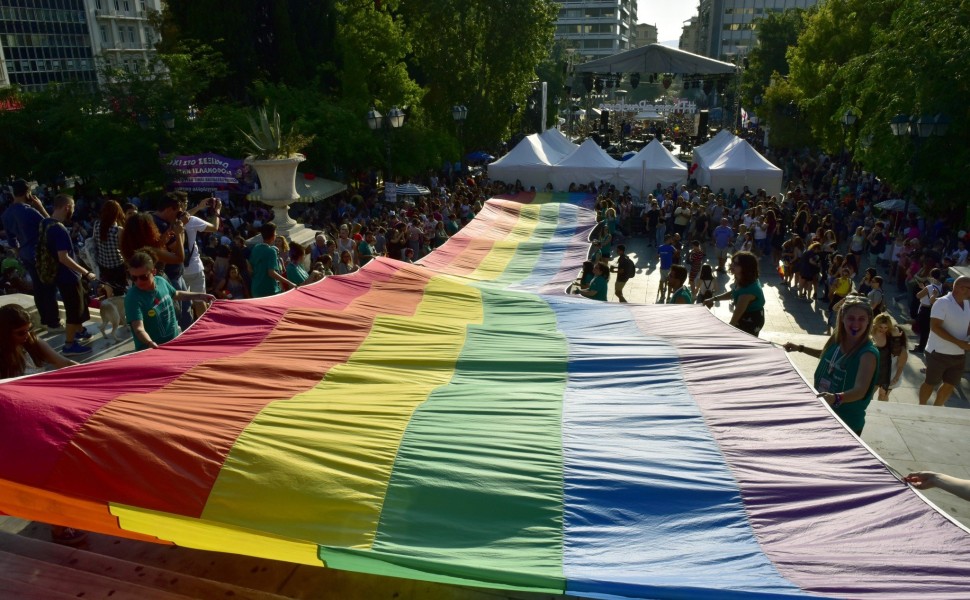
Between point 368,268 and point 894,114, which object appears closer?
point 368,268

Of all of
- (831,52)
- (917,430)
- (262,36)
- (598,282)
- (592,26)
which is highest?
(592,26)

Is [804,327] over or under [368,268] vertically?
under

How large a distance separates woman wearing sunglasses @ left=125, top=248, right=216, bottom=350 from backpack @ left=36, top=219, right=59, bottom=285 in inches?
89.1

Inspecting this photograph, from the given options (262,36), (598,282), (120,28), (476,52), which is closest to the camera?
(598,282)

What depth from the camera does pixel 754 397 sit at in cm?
528

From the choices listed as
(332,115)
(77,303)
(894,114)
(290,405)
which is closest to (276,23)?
(332,115)

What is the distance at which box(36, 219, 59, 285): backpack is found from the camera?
298 inches

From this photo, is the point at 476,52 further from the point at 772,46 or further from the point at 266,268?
the point at 772,46

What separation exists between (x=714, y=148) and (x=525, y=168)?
7.84 metres

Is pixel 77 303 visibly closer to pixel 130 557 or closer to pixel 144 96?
pixel 130 557

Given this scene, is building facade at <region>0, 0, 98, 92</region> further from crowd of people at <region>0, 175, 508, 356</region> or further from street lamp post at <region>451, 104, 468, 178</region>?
crowd of people at <region>0, 175, 508, 356</region>

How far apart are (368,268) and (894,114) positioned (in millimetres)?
15714

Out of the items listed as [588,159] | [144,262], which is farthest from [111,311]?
[588,159]

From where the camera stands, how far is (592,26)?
5527 inches
